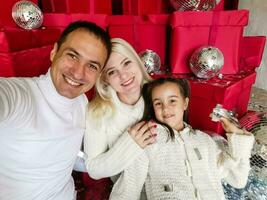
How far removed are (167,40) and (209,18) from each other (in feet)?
0.92

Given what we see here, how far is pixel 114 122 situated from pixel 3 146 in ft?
1.32

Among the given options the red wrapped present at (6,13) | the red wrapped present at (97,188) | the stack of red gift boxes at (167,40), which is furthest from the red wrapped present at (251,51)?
the red wrapped present at (6,13)

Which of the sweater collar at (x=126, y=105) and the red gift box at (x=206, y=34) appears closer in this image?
the sweater collar at (x=126, y=105)

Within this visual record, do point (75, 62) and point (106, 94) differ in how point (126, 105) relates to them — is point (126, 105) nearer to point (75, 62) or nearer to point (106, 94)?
point (106, 94)

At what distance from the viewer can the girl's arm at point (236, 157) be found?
0.98m

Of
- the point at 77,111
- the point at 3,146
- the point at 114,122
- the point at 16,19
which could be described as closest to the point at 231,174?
the point at 114,122

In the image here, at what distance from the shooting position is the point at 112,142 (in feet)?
3.61

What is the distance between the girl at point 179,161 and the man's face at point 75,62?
29 centimetres

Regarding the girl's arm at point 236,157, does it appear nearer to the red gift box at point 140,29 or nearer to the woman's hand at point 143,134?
the woman's hand at point 143,134

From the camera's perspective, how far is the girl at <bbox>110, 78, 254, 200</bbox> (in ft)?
3.23

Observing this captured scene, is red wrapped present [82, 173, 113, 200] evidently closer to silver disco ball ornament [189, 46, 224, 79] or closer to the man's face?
the man's face

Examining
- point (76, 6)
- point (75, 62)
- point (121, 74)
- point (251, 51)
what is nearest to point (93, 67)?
point (75, 62)

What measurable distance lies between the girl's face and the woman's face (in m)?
0.09

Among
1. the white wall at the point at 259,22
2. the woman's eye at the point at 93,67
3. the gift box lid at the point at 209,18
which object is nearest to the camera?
the woman's eye at the point at 93,67
